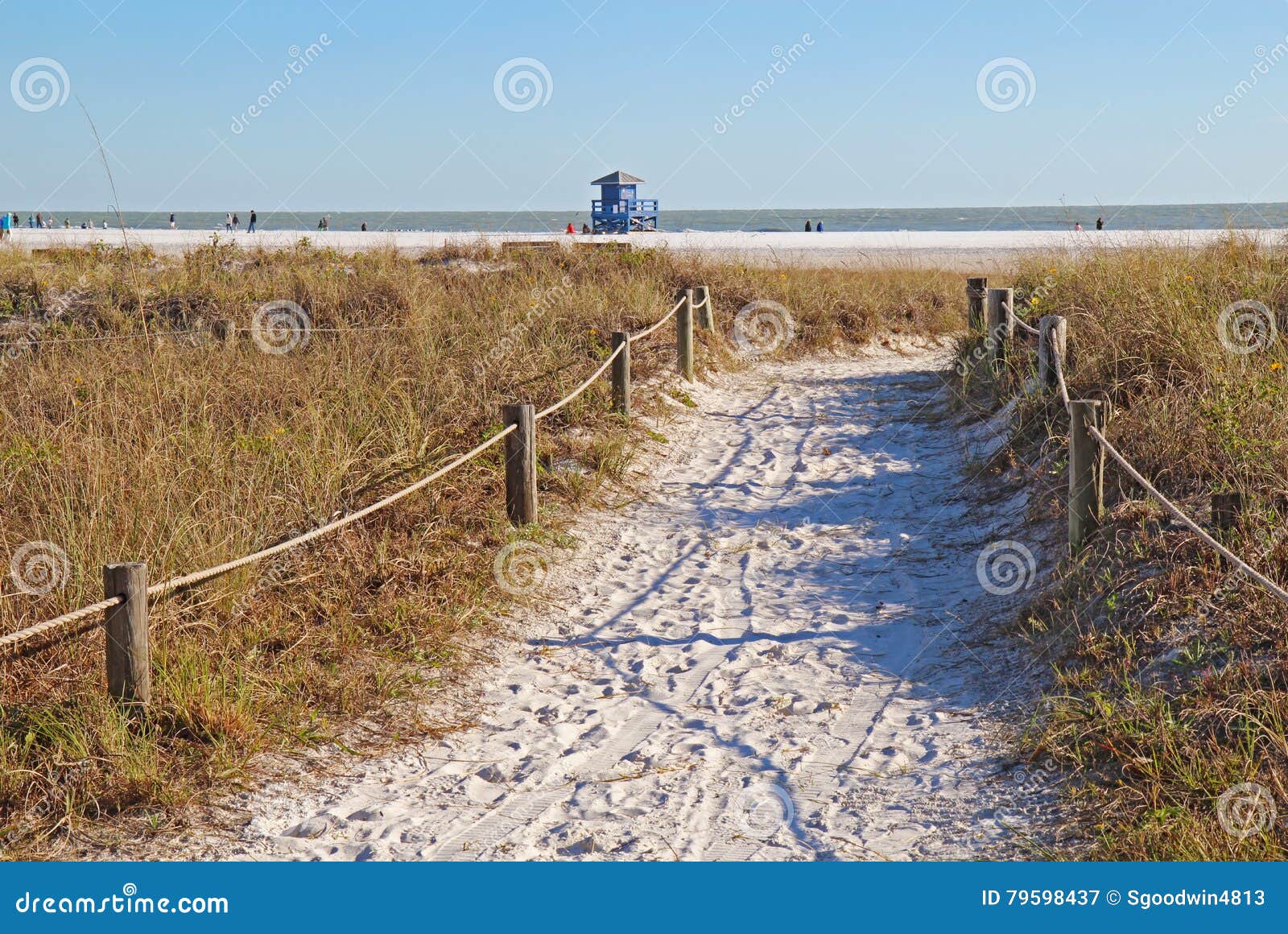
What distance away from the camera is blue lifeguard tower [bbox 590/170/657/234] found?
134 ft

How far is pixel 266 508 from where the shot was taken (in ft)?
18.1

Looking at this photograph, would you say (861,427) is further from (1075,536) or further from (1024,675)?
(1024,675)

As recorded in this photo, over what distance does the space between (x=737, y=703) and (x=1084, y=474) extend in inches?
85.3

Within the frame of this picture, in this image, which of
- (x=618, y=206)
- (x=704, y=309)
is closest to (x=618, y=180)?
(x=618, y=206)

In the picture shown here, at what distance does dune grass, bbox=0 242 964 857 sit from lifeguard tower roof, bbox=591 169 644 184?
30815 mm

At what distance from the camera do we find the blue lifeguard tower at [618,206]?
4088cm

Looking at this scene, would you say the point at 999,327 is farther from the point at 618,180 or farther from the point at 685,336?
the point at 618,180

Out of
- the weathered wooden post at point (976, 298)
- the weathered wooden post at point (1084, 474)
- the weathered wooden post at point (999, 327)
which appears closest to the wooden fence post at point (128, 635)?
the weathered wooden post at point (1084, 474)

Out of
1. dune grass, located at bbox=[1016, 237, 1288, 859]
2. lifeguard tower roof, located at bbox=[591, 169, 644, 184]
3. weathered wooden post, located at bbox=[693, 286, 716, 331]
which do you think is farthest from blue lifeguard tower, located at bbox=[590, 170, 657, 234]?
dune grass, located at bbox=[1016, 237, 1288, 859]

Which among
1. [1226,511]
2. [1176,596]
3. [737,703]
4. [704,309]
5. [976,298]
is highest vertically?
[704,309]

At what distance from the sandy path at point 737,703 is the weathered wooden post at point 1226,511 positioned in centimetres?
106

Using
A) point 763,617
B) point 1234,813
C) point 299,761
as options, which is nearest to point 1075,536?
point 763,617

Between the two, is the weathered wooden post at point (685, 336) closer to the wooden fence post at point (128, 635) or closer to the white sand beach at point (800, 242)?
the white sand beach at point (800, 242)

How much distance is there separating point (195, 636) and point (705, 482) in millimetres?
4378
